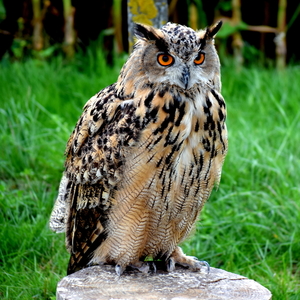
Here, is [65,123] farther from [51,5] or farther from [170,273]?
[51,5]

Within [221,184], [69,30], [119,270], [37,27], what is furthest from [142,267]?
[37,27]

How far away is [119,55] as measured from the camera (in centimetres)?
637

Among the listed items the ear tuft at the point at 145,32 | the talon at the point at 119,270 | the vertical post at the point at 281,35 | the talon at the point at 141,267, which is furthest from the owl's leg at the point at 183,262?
the vertical post at the point at 281,35

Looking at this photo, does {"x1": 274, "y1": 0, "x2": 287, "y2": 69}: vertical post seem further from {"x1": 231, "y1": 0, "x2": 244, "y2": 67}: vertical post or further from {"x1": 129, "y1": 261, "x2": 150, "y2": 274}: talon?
{"x1": 129, "y1": 261, "x2": 150, "y2": 274}: talon

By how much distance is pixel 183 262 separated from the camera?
9.52 ft

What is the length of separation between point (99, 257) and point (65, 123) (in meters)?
1.83

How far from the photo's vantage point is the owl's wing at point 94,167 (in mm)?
2564

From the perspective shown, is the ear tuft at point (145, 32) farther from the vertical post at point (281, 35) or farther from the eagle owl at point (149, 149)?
the vertical post at point (281, 35)

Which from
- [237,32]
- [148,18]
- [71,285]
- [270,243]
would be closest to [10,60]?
[237,32]

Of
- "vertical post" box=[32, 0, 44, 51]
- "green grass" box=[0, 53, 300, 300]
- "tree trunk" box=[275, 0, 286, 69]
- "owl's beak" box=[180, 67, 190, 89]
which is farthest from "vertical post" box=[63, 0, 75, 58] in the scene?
"owl's beak" box=[180, 67, 190, 89]

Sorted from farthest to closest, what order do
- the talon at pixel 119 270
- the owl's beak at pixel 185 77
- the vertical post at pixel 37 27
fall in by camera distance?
1. the vertical post at pixel 37 27
2. the talon at pixel 119 270
3. the owl's beak at pixel 185 77

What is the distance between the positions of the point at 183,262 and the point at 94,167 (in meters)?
0.68

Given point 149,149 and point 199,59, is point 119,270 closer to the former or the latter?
point 149,149

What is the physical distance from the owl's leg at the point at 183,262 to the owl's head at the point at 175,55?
0.91m
